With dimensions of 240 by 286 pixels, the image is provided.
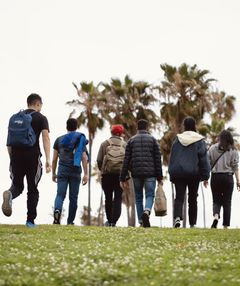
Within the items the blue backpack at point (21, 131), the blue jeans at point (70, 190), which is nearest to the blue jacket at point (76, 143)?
the blue jeans at point (70, 190)

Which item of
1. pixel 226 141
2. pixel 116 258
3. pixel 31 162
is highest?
pixel 226 141

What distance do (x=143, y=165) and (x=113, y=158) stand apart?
41.4 inches

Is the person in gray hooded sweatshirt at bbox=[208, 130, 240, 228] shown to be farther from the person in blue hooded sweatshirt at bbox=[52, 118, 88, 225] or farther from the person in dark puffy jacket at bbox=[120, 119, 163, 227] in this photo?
the person in blue hooded sweatshirt at bbox=[52, 118, 88, 225]

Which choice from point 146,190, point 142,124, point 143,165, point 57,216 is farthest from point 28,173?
point 142,124

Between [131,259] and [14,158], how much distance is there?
473 cm

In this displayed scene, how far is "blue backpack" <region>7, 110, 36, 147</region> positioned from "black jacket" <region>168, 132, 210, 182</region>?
3620mm

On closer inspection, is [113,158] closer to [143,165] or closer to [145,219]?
[143,165]

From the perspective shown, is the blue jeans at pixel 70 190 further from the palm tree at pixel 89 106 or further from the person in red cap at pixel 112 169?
the palm tree at pixel 89 106

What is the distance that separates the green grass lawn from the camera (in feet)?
26.5

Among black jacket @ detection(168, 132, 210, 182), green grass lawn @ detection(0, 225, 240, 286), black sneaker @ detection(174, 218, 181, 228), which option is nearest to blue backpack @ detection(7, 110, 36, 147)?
green grass lawn @ detection(0, 225, 240, 286)

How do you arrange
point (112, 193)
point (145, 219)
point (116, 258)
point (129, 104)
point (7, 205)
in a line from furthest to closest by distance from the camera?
point (129, 104) → point (112, 193) → point (145, 219) → point (7, 205) → point (116, 258)

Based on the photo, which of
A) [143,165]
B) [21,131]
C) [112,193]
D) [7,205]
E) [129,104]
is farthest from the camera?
[129,104]

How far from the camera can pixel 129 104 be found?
164 ft

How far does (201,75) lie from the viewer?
159 ft
